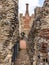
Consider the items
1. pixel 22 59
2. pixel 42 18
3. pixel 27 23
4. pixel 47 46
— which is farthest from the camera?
pixel 27 23

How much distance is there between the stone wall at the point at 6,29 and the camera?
7.02 meters

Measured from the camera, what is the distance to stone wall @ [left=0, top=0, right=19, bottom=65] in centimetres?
702

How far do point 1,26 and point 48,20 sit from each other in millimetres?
1349

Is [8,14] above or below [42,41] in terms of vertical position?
above

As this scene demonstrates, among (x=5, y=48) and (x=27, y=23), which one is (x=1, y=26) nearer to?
(x=5, y=48)

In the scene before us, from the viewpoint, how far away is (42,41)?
22.7 feet

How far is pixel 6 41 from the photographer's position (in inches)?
284

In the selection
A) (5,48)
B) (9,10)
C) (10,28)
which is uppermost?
(9,10)

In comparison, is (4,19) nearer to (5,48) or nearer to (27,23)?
(5,48)

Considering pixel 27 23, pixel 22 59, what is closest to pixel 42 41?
pixel 22 59

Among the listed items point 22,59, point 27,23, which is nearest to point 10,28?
point 22,59

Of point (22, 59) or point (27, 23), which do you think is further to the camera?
point (27, 23)

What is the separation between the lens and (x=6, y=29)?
23.9 feet

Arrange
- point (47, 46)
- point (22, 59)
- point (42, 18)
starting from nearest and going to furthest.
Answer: point (47, 46) < point (42, 18) < point (22, 59)
